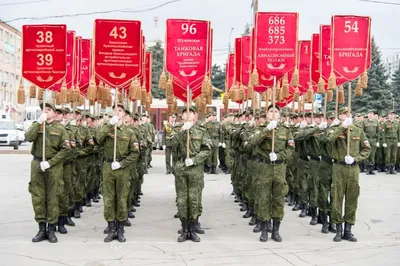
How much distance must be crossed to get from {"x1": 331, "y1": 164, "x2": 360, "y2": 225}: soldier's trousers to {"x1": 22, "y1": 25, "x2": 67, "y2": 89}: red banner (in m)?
4.70

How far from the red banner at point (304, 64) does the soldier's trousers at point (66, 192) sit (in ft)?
21.7

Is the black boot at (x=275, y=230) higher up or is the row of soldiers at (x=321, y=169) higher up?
the row of soldiers at (x=321, y=169)

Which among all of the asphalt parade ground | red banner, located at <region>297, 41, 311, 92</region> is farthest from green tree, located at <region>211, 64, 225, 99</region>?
the asphalt parade ground

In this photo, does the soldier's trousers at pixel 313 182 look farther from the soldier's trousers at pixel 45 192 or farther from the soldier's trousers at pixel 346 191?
the soldier's trousers at pixel 45 192

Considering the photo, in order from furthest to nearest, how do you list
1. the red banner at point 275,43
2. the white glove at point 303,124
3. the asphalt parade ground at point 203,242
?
1. the white glove at point 303,124
2. the red banner at point 275,43
3. the asphalt parade ground at point 203,242

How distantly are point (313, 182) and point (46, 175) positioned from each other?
14.5ft

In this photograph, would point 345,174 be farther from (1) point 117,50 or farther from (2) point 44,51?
(2) point 44,51

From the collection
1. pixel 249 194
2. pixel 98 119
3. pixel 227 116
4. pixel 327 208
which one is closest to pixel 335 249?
pixel 327 208

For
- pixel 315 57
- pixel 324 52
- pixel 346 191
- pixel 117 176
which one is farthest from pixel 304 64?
pixel 117 176

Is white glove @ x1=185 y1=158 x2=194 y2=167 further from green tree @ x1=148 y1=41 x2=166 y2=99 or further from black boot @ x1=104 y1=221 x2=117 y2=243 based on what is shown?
green tree @ x1=148 y1=41 x2=166 y2=99

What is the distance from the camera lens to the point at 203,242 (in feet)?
23.2

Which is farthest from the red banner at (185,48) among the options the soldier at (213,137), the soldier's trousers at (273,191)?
the soldier at (213,137)

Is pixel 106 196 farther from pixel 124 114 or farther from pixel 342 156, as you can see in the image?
pixel 342 156

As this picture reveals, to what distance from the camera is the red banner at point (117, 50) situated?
7.86 meters
